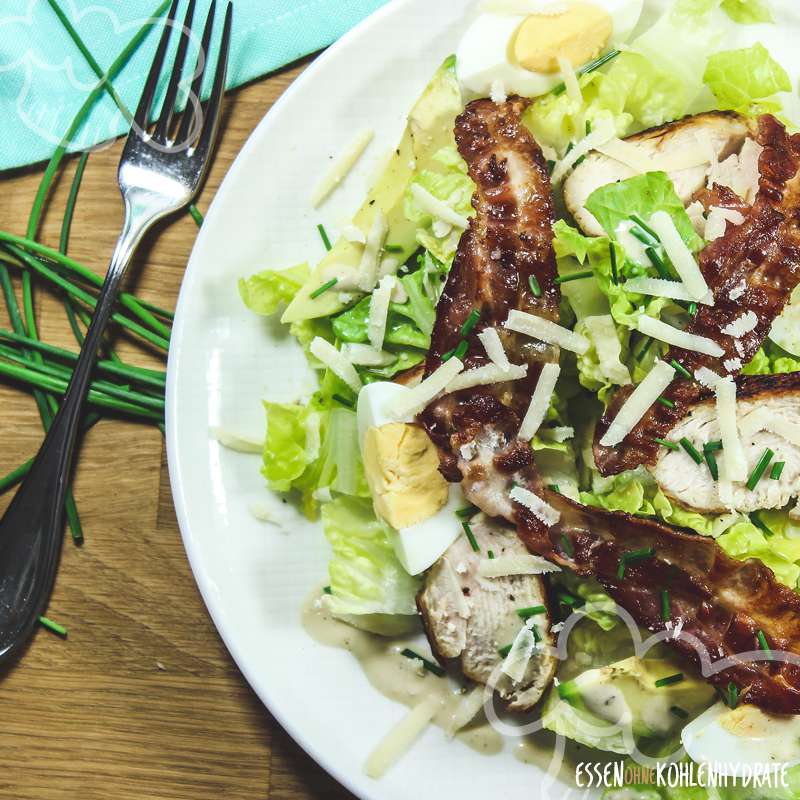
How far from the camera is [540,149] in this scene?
2.38 m

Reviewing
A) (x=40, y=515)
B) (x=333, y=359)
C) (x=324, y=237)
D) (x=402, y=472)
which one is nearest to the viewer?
(x=402, y=472)

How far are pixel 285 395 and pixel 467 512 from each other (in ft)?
2.33

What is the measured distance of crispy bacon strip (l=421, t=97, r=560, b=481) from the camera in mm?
2219

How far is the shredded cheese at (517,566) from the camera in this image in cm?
224

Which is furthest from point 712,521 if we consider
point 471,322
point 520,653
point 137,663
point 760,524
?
point 137,663

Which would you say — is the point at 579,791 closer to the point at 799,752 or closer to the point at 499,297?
the point at 799,752

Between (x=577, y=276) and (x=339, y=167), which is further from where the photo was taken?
(x=339, y=167)

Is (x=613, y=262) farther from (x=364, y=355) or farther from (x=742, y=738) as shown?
(x=742, y=738)

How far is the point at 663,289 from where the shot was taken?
7.25ft

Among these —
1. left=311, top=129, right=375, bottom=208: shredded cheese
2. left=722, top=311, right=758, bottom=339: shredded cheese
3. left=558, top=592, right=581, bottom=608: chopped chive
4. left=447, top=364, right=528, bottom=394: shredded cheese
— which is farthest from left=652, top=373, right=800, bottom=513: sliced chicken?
left=311, top=129, right=375, bottom=208: shredded cheese

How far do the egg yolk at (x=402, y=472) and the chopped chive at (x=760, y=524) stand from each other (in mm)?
948

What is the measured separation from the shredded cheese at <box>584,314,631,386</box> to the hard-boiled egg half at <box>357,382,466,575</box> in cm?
54

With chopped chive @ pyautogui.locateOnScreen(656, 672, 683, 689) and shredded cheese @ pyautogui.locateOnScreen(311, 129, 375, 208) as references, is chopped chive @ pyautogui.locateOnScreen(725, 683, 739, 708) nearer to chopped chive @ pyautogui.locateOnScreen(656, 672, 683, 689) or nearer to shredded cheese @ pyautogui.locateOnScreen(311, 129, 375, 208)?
chopped chive @ pyautogui.locateOnScreen(656, 672, 683, 689)
